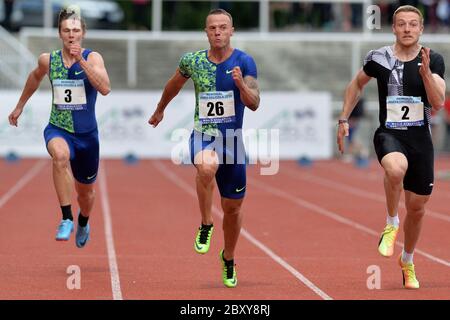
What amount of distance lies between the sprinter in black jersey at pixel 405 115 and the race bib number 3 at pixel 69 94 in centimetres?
229

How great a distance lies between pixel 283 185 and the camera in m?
20.9

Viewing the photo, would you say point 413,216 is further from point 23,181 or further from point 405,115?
point 23,181

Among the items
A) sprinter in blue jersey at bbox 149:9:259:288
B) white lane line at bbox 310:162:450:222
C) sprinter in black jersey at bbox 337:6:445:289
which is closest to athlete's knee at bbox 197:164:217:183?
sprinter in blue jersey at bbox 149:9:259:288

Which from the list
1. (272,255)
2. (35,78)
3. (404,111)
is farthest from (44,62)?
(404,111)

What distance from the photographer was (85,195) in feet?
34.9

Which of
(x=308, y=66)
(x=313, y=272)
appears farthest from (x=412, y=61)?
(x=308, y=66)

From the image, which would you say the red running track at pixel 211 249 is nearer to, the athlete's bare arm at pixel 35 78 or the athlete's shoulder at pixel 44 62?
the athlete's bare arm at pixel 35 78

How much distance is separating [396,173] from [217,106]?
4.57 feet

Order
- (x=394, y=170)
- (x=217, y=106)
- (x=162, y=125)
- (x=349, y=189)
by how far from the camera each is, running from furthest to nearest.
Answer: (x=162, y=125), (x=349, y=189), (x=217, y=106), (x=394, y=170)

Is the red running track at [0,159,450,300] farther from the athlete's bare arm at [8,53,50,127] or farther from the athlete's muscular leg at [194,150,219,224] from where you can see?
the athlete's bare arm at [8,53,50,127]
